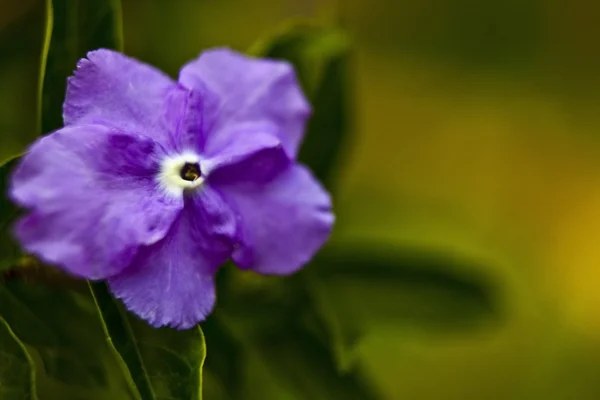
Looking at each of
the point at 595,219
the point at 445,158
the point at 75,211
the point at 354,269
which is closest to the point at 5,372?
the point at 75,211

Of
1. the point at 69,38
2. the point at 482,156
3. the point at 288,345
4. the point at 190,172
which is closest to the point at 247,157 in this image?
the point at 190,172

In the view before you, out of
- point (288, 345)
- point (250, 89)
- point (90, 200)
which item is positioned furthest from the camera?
point (288, 345)

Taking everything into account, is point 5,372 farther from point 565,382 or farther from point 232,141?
point 565,382

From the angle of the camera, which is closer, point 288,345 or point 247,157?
point 247,157

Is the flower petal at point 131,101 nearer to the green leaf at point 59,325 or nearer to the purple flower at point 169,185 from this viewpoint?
the purple flower at point 169,185

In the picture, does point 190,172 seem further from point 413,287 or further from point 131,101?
point 413,287

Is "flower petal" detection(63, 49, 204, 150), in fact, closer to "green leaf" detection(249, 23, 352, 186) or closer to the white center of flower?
the white center of flower
